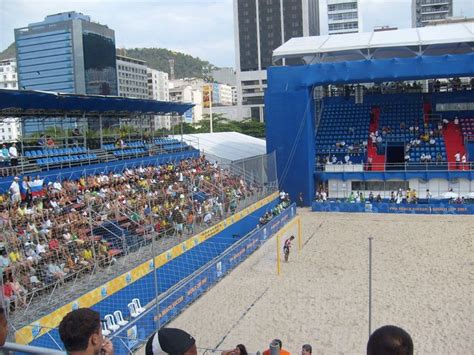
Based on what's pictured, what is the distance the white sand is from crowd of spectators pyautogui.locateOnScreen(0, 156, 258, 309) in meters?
2.60

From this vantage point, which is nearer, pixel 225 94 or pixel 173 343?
pixel 173 343

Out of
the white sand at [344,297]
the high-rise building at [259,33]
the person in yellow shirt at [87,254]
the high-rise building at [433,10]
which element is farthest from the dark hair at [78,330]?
the high-rise building at [433,10]

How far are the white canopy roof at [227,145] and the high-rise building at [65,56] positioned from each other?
2603 inches

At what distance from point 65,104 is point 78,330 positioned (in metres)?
18.3

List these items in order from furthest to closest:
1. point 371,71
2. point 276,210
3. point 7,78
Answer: point 7,78
point 371,71
point 276,210

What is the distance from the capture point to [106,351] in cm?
280

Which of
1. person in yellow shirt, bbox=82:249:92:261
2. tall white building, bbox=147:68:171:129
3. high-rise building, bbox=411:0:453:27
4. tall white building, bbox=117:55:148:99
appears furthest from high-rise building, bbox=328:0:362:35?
person in yellow shirt, bbox=82:249:92:261

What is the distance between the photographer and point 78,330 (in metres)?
2.61

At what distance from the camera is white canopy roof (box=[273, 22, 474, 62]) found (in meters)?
29.5

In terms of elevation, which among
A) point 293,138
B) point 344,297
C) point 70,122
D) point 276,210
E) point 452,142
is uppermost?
point 70,122

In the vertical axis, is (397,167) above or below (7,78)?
below

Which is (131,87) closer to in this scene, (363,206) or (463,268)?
(363,206)

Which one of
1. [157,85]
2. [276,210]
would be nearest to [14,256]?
[276,210]

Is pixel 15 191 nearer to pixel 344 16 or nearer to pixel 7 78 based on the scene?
pixel 344 16
